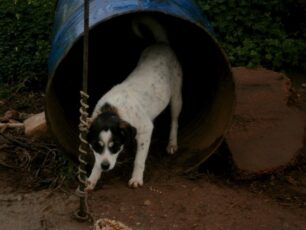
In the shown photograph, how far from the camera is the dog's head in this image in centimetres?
609

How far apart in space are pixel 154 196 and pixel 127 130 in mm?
688

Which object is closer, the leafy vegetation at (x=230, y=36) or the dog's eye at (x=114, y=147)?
the dog's eye at (x=114, y=147)

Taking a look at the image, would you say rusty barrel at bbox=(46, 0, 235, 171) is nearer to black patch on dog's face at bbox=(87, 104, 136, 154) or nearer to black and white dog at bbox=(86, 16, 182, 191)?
black and white dog at bbox=(86, 16, 182, 191)

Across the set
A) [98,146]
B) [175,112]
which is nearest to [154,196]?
[98,146]

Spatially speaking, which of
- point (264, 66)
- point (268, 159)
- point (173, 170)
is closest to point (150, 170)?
point (173, 170)

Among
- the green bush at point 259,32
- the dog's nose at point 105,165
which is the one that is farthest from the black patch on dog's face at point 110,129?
the green bush at point 259,32

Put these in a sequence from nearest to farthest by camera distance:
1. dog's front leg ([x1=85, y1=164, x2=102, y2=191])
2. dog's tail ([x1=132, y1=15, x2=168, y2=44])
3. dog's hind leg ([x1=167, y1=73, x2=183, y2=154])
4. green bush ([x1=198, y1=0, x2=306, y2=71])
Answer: dog's front leg ([x1=85, y1=164, x2=102, y2=191]) → dog's hind leg ([x1=167, y1=73, x2=183, y2=154]) → dog's tail ([x1=132, y1=15, x2=168, y2=44]) → green bush ([x1=198, y1=0, x2=306, y2=71])

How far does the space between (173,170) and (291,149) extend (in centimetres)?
130

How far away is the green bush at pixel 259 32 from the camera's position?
962 cm

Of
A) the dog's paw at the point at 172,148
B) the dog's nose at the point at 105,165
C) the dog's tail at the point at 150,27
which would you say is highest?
the dog's tail at the point at 150,27

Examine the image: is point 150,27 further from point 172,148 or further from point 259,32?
point 259,32

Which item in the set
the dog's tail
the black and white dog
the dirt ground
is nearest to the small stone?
the dirt ground

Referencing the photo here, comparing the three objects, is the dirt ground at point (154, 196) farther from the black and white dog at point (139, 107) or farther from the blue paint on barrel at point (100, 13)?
the blue paint on barrel at point (100, 13)

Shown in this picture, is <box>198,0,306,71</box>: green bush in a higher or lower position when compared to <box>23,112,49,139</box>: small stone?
higher
